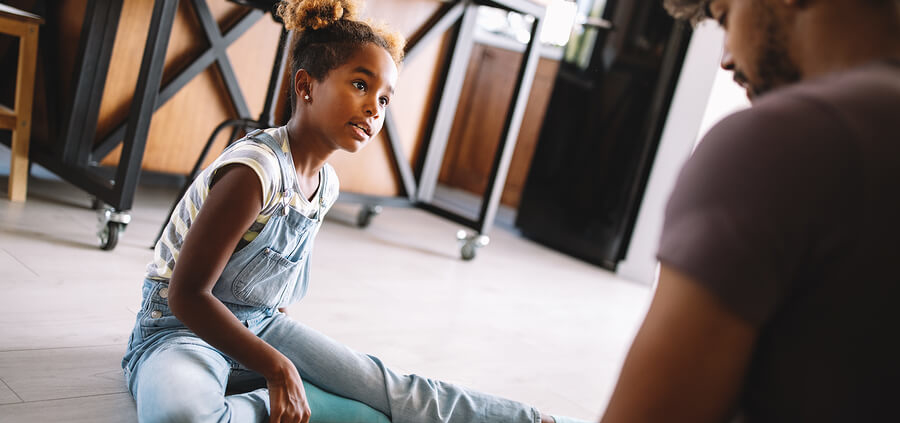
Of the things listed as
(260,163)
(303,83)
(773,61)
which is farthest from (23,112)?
(773,61)

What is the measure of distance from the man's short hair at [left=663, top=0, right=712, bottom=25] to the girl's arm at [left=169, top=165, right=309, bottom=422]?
2.01 ft

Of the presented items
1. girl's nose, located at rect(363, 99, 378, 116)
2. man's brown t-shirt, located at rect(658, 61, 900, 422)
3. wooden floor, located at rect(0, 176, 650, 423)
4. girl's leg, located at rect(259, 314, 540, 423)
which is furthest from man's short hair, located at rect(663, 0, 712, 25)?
wooden floor, located at rect(0, 176, 650, 423)

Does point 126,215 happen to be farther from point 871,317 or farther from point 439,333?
point 871,317

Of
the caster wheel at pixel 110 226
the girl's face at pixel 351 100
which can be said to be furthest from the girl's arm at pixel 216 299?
the caster wheel at pixel 110 226

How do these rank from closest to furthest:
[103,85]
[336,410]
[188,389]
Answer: [188,389] → [336,410] → [103,85]

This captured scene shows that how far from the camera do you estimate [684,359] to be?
0.47 meters

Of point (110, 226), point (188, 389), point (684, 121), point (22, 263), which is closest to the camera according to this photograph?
point (188, 389)

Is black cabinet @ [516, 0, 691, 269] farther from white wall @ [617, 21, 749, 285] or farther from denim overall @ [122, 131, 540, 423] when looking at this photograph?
denim overall @ [122, 131, 540, 423]

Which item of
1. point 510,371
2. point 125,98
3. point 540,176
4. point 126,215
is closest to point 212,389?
point 510,371

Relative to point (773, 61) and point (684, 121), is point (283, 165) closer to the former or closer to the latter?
point (773, 61)

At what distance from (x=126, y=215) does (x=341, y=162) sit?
106 centimetres

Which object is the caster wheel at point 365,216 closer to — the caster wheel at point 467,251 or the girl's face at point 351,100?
the caster wheel at point 467,251

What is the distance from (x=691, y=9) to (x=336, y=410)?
80 cm

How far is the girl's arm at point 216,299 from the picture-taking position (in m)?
0.99
